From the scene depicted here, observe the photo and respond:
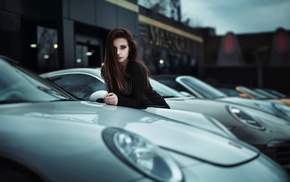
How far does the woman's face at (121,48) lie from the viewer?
3076mm

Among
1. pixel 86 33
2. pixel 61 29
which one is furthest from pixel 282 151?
pixel 86 33

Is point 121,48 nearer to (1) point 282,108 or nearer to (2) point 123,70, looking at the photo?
(2) point 123,70

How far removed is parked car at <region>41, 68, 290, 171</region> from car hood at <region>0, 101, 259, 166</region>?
5.71 feet

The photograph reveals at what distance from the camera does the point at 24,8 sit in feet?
37.4

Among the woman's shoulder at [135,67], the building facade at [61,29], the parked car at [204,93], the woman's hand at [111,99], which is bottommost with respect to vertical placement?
the parked car at [204,93]

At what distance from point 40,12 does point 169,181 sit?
36.4 feet

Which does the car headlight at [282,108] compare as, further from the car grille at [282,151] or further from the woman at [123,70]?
the woman at [123,70]

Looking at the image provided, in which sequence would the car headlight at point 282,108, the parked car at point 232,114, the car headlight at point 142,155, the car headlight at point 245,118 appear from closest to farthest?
1. the car headlight at point 142,155
2. the parked car at point 232,114
3. the car headlight at point 245,118
4. the car headlight at point 282,108

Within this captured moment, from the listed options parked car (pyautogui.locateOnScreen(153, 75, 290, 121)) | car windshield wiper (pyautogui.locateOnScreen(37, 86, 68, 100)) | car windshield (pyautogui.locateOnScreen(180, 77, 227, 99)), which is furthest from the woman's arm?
car windshield (pyautogui.locateOnScreen(180, 77, 227, 99))

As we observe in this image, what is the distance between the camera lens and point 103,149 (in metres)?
1.80

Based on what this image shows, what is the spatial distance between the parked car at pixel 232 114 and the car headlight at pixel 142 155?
2.27 metres

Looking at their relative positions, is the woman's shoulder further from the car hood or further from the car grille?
the car grille

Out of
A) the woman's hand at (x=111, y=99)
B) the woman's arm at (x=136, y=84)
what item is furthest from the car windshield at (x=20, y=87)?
the woman's arm at (x=136, y=84)

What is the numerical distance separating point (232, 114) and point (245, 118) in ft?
0.52
